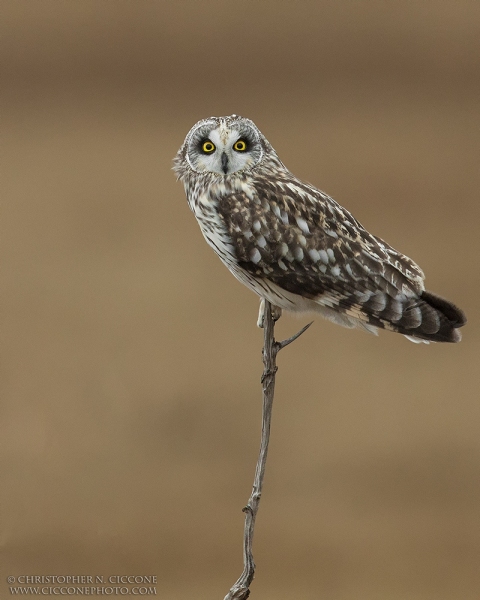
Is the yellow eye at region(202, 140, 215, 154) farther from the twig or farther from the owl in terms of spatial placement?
the twig

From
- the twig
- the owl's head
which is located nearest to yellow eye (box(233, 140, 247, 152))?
the owl's head

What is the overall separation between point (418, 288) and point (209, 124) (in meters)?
Result: 0.41

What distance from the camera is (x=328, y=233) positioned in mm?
1122

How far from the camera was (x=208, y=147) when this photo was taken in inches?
43.6

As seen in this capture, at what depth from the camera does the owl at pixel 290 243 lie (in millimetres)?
1081

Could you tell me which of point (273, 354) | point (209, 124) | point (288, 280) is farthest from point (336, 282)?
point (209, 124)

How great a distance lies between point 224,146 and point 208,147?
4 centimetres

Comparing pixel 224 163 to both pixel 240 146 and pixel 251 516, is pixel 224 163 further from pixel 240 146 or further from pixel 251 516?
pixel 251 516

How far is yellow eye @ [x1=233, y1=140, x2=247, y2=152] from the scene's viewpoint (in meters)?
1.10

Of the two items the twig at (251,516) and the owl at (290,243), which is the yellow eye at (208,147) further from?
the twig at (251,516)

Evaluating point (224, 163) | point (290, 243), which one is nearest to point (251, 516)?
point (290, 243)

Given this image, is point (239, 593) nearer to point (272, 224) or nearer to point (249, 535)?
point (249, 535)

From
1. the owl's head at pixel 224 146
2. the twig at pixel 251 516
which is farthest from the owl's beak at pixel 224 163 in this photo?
the twig at pixel 251 516

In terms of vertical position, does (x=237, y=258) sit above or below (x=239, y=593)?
above
